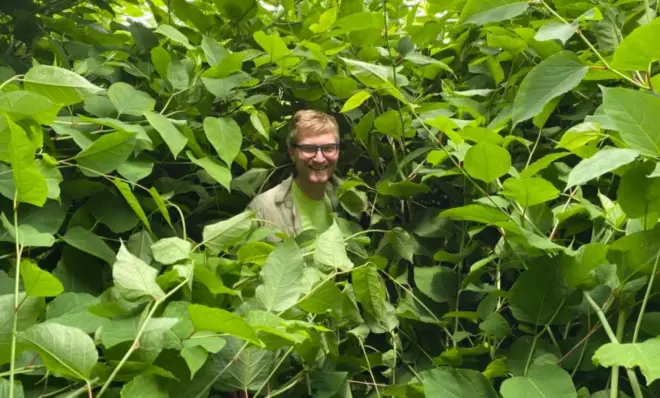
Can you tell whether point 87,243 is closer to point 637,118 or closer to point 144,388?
point 144,388

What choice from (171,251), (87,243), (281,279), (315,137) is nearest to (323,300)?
(281,279)

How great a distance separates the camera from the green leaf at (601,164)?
44cm

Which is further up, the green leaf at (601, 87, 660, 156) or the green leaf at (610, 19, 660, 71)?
the green leaf at (610, 19, 660, 71)

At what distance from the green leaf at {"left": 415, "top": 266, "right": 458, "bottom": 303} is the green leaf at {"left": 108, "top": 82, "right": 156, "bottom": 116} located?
1.32ft

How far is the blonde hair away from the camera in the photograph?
3.38 feet

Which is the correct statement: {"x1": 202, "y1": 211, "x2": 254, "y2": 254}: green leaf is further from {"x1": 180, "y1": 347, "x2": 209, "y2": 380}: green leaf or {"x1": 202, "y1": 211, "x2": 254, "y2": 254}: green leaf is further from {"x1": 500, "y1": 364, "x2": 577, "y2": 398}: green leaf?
{"x1": 500, "y1": 364, "x2": 577, "y2": 398}: green leaf

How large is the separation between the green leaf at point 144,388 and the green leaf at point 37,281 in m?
0.10

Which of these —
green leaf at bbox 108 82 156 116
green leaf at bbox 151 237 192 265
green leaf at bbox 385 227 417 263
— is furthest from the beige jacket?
green leaf at bbox 151 237 192 265

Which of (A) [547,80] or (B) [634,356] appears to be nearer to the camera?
(B) [634,356]

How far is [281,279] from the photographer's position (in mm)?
536

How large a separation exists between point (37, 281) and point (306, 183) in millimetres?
693

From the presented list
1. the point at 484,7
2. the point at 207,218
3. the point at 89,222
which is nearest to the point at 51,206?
the point at 89,222

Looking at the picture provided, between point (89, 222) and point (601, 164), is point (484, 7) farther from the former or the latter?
point (89, 222)

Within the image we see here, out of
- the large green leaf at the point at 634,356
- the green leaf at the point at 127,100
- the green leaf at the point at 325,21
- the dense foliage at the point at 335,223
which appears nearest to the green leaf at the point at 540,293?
the dense foliage at the point at 335,223
